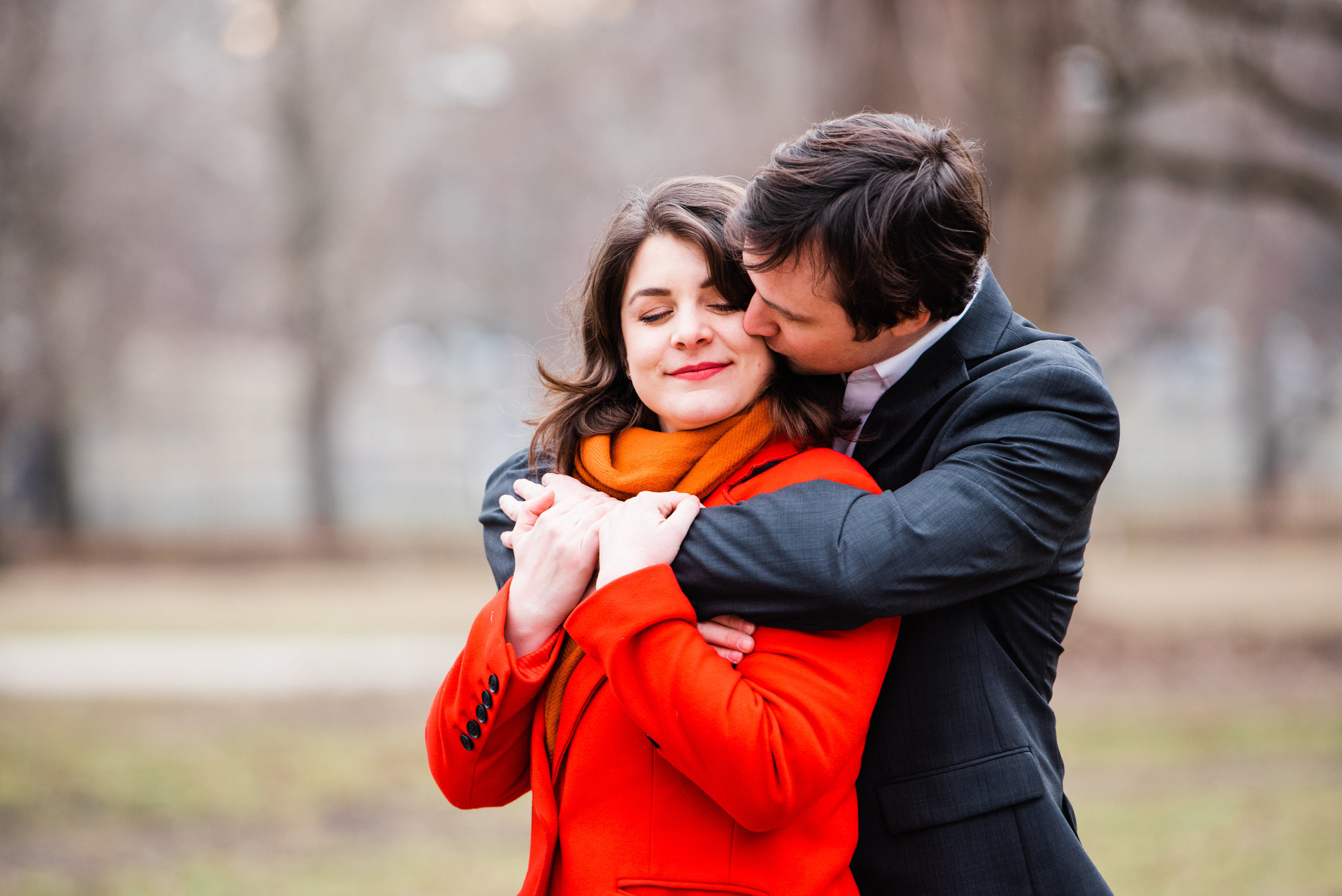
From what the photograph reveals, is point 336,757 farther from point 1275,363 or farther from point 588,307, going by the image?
point 1275,363

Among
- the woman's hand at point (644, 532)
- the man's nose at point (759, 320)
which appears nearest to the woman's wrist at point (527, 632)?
the woman's hand at point (644, 532)

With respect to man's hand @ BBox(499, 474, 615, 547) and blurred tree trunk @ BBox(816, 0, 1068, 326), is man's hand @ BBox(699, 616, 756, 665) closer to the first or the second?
man's hand @ BBox(499, 474, 615, 547)

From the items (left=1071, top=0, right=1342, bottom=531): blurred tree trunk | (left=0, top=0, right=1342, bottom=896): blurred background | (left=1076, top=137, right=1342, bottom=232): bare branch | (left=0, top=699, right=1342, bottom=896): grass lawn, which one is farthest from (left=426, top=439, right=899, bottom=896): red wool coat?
(left=1076, top=137, right=1342, bottom=232): bare branch

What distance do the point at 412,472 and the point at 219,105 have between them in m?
8.47

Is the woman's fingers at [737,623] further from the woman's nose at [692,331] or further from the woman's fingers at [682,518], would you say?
the woman's nose at [692,331]

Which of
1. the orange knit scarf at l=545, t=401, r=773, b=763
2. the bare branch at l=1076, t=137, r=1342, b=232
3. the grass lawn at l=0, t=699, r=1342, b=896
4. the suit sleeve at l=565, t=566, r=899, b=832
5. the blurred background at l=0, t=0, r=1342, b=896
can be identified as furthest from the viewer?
the bare branch at l=1076, t=137, r=1342, b=232

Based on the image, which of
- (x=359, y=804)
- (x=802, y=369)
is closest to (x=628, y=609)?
(x=802, y=369)

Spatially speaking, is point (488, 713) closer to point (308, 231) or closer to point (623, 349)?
point (623, 349)

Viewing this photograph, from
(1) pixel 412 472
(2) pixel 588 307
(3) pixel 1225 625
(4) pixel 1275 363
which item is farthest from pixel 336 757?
(4) pixel 1275 363

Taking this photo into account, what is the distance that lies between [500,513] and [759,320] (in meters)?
0.67

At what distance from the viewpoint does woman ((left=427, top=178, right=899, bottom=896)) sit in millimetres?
1800

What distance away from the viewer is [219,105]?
19719 mm

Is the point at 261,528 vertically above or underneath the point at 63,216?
underneath

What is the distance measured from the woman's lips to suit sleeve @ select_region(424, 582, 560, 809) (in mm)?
490
